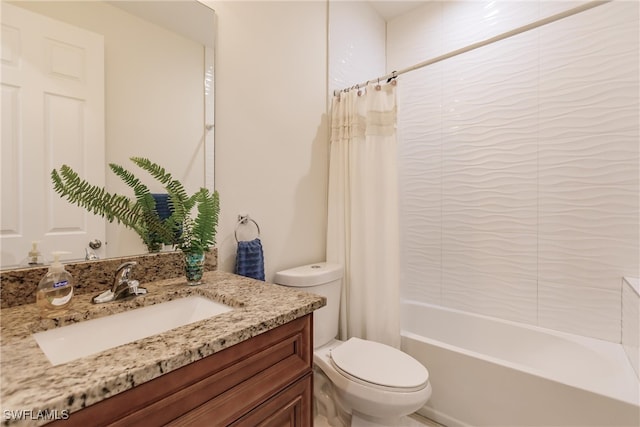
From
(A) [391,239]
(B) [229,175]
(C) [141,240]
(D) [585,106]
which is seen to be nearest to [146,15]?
(B) [229,175]

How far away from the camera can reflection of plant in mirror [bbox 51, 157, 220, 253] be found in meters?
0.95

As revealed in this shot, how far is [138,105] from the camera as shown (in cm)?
105

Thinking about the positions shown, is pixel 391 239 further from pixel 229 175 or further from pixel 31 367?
pixel 31 367

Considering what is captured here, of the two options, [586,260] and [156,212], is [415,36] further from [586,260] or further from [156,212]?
[156,212]

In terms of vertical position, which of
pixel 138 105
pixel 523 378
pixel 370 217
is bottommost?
pixel 523 378

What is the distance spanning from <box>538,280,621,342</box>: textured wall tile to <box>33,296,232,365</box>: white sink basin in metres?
1.96

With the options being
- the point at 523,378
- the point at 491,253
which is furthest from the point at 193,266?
the point at 491,253

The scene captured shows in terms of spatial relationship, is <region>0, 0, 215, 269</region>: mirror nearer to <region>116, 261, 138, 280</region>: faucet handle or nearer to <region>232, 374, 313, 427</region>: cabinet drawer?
<region>116, 261, 138, 280</region>: faucet handle

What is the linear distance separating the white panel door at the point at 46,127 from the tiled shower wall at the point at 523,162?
2.05 m

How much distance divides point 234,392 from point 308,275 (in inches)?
33.5

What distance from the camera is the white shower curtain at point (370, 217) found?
5.56 feet

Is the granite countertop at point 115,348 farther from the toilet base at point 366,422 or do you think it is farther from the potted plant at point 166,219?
the toilet base at point 366,422

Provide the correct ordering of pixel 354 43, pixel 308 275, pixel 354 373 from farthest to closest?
pixel 354 43, pixel 308 275, pixel 354 373

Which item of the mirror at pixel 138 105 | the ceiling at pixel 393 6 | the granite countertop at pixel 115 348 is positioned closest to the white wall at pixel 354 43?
the ceiling at pixel 393 6
